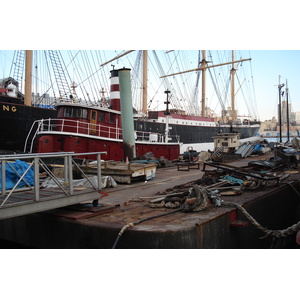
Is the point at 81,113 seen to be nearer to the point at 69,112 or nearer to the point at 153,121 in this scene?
the point at 69,112

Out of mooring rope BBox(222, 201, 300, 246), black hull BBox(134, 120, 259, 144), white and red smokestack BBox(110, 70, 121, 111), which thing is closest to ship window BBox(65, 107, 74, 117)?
white and red smokestack BBox(110, 70, 121, 111)

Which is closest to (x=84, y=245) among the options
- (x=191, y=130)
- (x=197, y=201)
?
(x=197, y=201)

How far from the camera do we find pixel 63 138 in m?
15.2

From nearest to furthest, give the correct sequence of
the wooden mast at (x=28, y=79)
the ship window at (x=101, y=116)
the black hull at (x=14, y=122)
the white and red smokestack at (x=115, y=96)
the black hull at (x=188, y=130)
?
the black hull at (x=14, y=122)
the ship window at (x=101, y=116)
the wooden mast at (x=28, y=79)
the white and red smokestack at (x=115, y=96)
the black hull at (x=188, y=130)

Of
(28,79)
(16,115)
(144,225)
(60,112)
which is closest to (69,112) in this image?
(60,112)

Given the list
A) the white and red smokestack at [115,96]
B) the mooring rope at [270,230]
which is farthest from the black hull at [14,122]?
the mooring rope at [270,230]

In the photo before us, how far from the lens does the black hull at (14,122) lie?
1736 centimetres

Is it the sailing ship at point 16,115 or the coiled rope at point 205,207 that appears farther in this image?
the sailing ship at point 16,115

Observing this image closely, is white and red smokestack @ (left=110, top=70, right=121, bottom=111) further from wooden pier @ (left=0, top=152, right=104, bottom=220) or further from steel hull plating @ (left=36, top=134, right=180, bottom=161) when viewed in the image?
wooden pier @ (left=0, top=152, right=104, bottom=220)

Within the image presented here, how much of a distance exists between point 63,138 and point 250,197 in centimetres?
1105

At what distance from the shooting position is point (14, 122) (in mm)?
17750

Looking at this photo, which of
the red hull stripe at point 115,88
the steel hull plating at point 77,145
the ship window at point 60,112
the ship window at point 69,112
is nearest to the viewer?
the steel hull plating at point 77,145

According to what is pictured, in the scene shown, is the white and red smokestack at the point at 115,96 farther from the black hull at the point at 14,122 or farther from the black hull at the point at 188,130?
the black hull at the point at 14,122

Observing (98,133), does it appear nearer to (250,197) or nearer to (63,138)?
(63,138)
